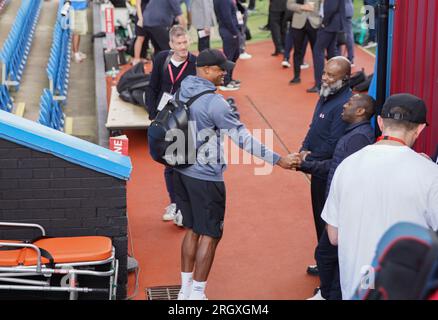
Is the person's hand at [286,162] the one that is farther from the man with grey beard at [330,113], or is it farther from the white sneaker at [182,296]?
the white sneaker at [182,296]

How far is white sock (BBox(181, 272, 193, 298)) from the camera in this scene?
6.51m

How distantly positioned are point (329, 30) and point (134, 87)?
313 centimetres

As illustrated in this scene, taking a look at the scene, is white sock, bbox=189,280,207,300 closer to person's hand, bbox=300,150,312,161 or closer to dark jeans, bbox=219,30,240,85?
person's hand, bbox=300,150,312,161

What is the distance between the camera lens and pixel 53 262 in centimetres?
586

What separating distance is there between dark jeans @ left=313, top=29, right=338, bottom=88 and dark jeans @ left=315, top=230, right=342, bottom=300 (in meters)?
6.77

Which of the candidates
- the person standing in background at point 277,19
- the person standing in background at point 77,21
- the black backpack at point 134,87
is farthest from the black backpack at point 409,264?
the person standing in background at point 77,21

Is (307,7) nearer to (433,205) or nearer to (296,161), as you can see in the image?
(296,161)

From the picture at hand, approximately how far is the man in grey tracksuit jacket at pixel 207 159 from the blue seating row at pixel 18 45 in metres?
6.95

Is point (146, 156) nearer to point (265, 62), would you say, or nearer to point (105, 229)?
point (105, 229)

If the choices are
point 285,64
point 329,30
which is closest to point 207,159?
point 329,30

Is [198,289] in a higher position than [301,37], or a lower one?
higher

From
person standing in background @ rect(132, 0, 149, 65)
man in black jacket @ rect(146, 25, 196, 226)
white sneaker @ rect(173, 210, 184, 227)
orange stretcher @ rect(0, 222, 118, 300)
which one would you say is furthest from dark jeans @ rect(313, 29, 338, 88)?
orange stretcher @ rect(0, 222, 118, 300)

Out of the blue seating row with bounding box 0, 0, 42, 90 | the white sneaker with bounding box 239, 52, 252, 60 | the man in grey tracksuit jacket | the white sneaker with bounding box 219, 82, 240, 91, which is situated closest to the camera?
the man in grey tracksuit jacket
